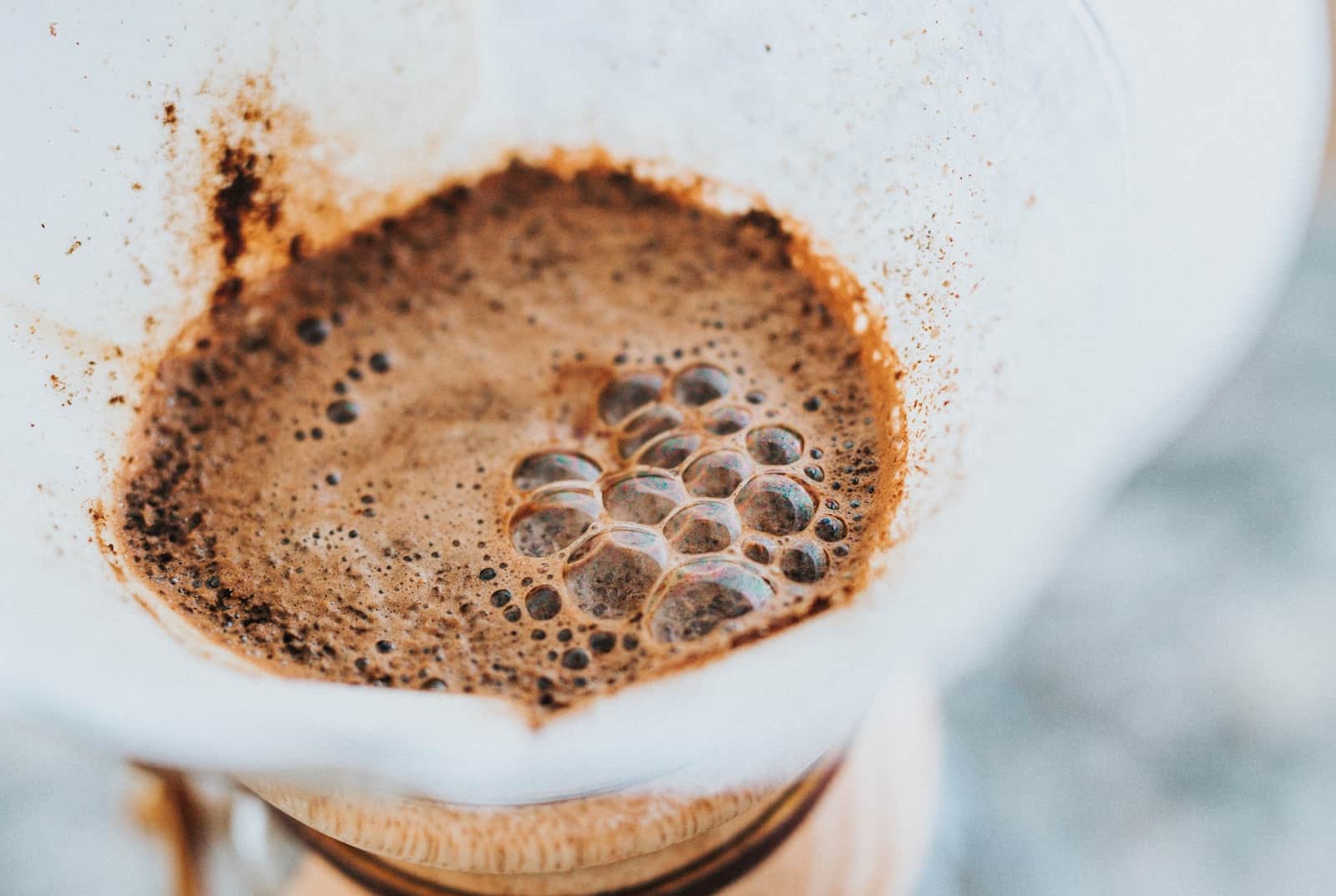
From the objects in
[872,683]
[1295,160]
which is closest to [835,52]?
[1295,160]

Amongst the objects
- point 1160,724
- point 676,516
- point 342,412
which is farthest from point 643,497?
point 1160,724

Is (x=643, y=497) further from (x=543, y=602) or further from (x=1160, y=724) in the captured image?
(x=1160, y=724)

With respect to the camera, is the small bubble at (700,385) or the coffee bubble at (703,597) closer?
the coffee bubble at (703,597)

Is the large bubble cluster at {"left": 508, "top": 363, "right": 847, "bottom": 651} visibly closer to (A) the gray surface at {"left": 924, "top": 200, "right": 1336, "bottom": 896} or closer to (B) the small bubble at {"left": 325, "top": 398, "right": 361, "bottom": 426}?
(B) the small bubble at {"left": 325, "top": 398, "right": 361, "bottom": 426}

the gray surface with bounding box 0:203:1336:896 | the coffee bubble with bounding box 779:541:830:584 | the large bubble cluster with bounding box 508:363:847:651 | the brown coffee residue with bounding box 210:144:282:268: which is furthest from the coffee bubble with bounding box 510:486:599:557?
the gray surface with bounding box 0:203:1336:896

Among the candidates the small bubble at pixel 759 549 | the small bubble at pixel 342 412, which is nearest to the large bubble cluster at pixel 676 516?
the small bubble at pixel 759 549

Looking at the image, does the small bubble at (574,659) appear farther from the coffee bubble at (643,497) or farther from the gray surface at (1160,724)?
the gray surface at (1160,724)
